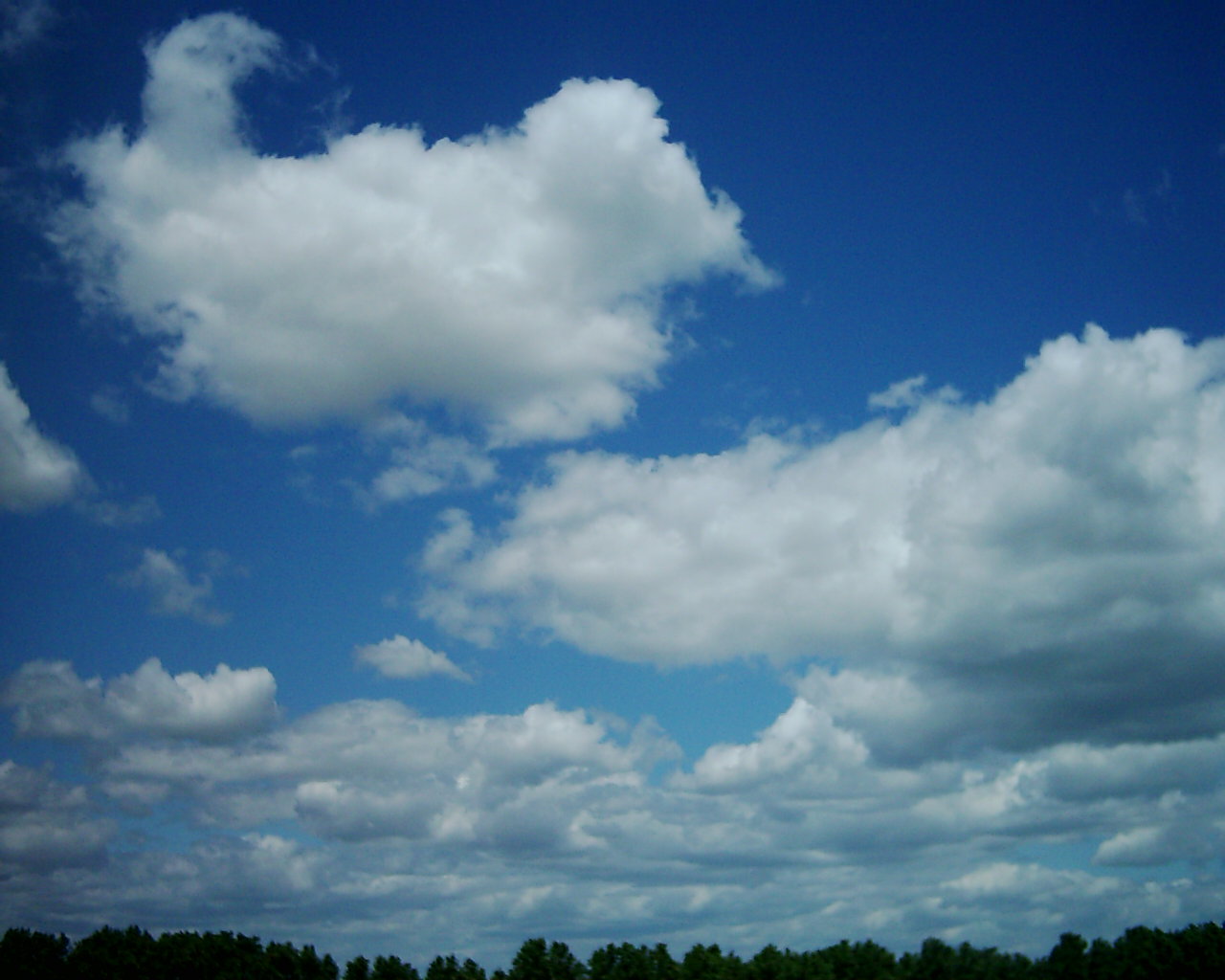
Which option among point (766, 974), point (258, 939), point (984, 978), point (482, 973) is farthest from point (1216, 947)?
point (258, 939)

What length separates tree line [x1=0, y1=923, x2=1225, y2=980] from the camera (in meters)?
102

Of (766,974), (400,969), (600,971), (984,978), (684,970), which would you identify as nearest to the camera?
(984,978)

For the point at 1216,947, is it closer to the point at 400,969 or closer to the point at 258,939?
the point at 400,969

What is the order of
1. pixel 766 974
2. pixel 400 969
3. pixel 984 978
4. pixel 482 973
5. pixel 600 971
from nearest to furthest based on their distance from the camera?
pixel 984 978, pixel 766 974, pixel 600 971, pixel 482 973, pixel 400 969

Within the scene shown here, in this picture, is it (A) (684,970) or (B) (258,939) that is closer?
(A) (684,970)

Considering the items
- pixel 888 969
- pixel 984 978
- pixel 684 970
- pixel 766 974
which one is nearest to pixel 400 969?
pixel 684 970

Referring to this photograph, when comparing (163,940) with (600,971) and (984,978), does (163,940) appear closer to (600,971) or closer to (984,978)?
(600,971)

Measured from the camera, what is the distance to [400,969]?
5827 inches

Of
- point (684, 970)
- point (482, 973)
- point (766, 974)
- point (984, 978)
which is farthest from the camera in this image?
point (482, 973)

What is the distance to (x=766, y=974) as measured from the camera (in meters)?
108

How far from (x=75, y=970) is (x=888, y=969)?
135 meters

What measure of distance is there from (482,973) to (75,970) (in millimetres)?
76152

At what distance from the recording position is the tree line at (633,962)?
102m

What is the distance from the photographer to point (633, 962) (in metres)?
125
